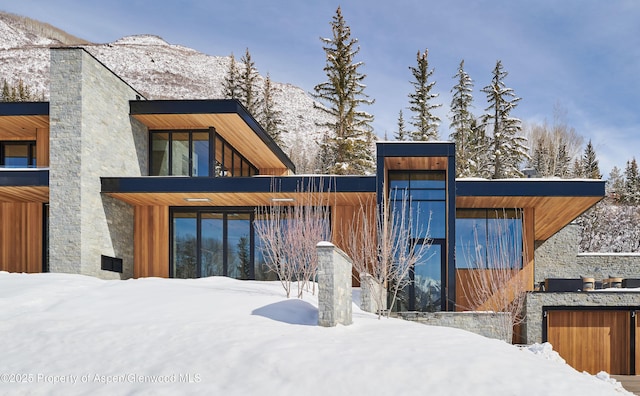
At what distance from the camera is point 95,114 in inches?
476

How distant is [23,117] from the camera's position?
1296 centimetres

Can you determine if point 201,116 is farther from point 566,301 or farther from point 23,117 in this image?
point 566,301

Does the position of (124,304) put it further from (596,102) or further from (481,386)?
(596,102)

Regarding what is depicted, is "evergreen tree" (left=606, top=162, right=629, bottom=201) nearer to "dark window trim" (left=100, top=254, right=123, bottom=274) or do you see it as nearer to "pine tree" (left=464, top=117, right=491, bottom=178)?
"pine tree" (left=464, top=117, right=491, bottom=178)

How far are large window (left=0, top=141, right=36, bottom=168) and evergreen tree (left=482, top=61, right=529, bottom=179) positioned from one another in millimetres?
22286

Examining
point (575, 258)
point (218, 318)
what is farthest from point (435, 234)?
point (575, 258)

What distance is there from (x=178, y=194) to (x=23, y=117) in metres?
4.64

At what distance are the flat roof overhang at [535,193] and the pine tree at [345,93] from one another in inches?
549

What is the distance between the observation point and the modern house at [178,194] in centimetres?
1173

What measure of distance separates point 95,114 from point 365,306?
8037 millimetres

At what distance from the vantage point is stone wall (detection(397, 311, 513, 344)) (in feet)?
35.5

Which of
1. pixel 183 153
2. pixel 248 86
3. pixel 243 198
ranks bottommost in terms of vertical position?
pixel 243 198

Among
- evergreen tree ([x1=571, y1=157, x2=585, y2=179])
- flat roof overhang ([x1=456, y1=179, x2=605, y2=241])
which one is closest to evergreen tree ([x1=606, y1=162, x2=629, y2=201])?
evergreen tree ([x1=571, y1=157, x2=585, y2=179])

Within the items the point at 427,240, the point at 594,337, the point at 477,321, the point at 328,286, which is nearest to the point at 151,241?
the point at 427,240
